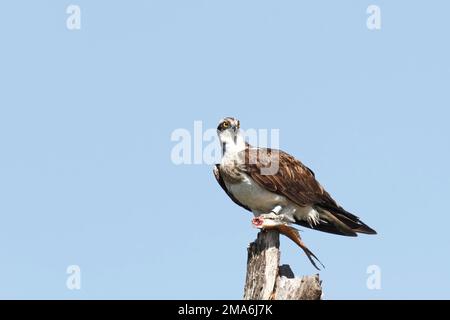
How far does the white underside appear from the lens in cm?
1848

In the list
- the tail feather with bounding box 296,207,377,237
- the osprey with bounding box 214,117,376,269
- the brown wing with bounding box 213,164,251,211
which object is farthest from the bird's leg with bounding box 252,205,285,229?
the tail feather with bounding box 296,207,377,237

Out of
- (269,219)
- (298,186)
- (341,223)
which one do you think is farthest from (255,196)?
(341,223)

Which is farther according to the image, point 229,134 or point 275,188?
point 229,134

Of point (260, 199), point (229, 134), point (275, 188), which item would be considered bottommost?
point (260, 199)

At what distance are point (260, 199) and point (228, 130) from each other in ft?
4.19

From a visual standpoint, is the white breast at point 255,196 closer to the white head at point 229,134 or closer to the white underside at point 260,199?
the white underside at point 260,199

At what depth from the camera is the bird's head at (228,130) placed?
18.7m

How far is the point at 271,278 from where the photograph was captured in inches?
663

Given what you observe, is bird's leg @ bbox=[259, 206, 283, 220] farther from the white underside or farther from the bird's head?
the bird's head

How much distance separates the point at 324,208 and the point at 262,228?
191cm

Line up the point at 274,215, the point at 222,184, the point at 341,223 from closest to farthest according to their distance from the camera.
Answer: the point at 274,215
the point at 222,184
the point at 341,223

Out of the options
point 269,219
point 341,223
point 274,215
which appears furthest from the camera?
point 341,223

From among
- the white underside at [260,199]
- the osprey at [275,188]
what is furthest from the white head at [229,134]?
the white underside at [260,199]

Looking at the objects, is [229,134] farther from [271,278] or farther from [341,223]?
[271,278]
